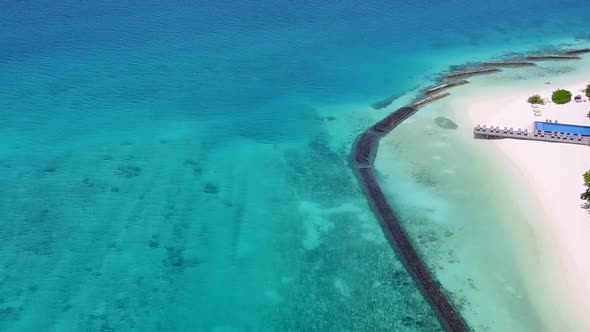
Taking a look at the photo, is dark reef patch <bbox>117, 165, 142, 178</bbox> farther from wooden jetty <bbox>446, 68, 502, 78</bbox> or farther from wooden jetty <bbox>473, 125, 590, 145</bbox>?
wooden jetty <bbox>446, 68, 502, 78</bbox>

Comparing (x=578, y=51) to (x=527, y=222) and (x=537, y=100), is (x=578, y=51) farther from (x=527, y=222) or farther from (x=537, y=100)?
(x=527, y=222)

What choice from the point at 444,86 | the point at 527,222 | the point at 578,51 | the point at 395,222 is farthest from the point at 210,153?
the point at 578,51

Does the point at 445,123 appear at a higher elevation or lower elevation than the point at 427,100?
lower

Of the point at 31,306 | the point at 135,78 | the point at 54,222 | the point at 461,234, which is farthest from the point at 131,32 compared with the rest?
the point at 461,234

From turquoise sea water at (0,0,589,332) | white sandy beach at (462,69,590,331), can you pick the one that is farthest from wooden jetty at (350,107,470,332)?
white sandy beach at (462,69,590,331)

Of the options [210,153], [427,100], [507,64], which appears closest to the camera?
[210,153]

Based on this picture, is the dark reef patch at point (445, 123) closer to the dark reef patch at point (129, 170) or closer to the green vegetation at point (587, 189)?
the green vegetation at point (587, 189)
